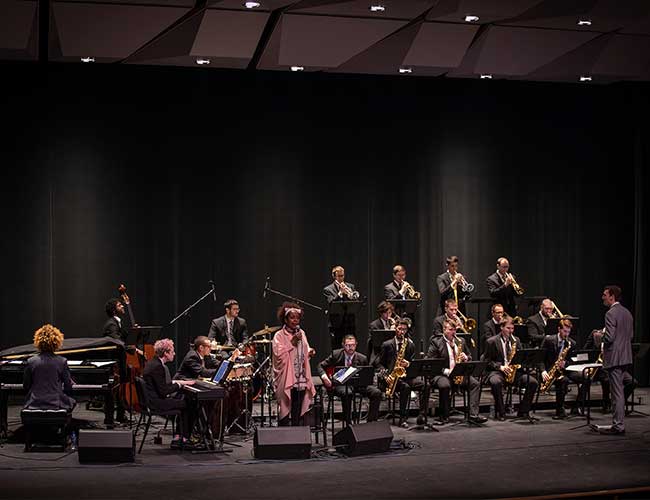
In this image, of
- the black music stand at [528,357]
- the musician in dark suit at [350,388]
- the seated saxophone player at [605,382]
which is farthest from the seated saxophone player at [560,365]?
the musician in dark suit at [350,388]

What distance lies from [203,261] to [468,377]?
482cm

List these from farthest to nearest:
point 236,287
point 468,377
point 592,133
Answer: point 592,133, point 236,287, point 468,377

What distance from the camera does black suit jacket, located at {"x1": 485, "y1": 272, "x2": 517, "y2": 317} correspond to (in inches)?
584

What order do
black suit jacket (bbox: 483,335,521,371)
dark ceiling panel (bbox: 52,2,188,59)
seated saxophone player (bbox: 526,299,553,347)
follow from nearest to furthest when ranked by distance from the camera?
dark ceiling panel (bbox: 52,2,188,59) < black suit jacket (bbox: 483,335,521,371) < seated saxophone player (bbox: 526,299,553,347)

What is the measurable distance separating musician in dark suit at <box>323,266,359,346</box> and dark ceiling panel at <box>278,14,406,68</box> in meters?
3.12

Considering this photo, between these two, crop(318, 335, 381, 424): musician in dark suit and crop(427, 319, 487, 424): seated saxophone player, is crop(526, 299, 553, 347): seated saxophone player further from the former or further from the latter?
crop(318, 335, 381, 424): musician in dark suit

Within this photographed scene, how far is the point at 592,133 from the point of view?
54.5 ft

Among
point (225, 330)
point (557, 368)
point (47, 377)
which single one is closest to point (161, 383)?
point (47, 377)

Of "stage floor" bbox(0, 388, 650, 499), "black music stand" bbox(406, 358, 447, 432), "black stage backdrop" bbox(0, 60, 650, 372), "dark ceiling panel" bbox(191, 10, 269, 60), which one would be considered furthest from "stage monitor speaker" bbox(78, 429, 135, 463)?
"dark ceiling panel" bbox(191, 10, 269, 60)

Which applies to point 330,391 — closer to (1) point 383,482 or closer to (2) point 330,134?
(1) point 383,482

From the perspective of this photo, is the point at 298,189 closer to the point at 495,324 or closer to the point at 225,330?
the point at 225,330

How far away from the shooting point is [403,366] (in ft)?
39.8

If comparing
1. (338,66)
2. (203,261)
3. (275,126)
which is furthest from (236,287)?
(338,66)

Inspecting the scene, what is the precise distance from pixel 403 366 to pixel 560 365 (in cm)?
240
